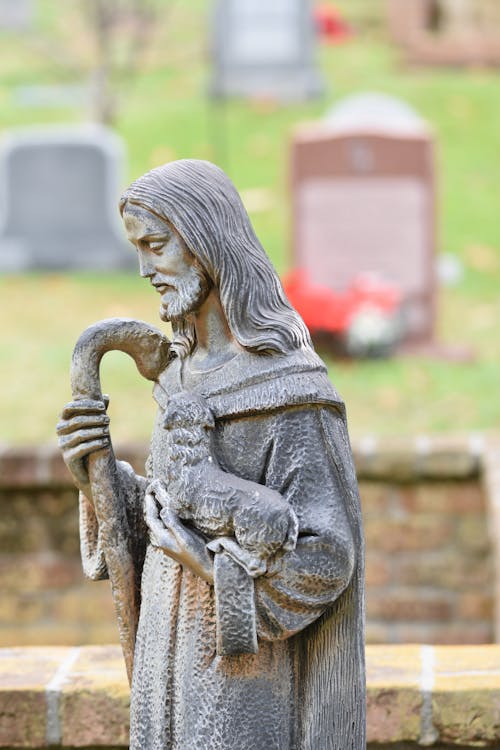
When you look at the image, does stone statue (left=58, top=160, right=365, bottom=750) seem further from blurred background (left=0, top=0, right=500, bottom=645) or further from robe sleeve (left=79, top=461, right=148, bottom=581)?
blurred background (left=0, top=0, right=500, bottom=645)

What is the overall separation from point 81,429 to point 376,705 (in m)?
1.40

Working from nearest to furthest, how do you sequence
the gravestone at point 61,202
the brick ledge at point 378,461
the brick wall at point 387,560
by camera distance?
the brick ledge at point 378,461 → the brick wall at point 387,560 → the gravestone at point 61,202

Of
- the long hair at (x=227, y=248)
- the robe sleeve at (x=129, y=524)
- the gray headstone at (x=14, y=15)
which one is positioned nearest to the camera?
the long hair at (x=227, y=248)

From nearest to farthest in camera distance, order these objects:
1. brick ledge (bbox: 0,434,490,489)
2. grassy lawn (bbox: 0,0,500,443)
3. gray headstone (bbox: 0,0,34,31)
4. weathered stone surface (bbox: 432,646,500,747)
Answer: weathered stone surface (bbox: 432,646,500,747)
brick ledge (bbox: 0,434,490,489)
grassy lawn (bbox: 0,0,500,443)
gray headstone (bbox: 0,0,34,31)

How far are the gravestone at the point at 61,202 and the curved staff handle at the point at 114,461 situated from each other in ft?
37.4

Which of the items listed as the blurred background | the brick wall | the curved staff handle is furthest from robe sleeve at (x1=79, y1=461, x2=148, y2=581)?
the brick wall

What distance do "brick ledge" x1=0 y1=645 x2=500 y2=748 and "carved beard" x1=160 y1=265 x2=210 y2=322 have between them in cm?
144

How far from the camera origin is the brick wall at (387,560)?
7422 millimetres

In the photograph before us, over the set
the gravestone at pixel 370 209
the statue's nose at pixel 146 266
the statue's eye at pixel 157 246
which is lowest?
the statue's nose at pixel 146 266

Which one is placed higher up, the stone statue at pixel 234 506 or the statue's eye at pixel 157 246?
the statue's eye at pixel 157 246

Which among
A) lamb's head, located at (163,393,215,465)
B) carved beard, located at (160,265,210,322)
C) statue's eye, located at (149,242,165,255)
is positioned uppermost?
statue's eye, located at (149,242,165,255)

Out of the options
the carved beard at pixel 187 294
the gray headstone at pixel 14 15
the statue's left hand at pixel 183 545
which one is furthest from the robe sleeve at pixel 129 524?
the gray headstone at pixel 14 15

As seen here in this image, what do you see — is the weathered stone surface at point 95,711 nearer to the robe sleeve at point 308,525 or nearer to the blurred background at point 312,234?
the robe sleeve at point 308,525

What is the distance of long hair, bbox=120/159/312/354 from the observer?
2746 mm
